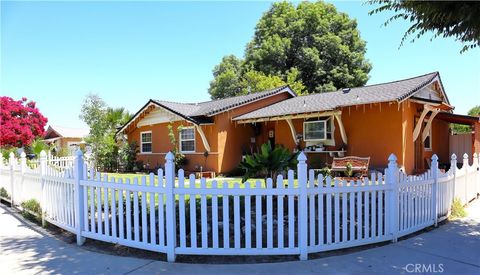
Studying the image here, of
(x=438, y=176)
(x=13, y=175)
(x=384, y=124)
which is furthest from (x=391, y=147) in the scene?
(x=13, y=175)

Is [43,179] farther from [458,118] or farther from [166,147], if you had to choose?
[458,118]

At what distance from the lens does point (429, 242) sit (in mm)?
5074

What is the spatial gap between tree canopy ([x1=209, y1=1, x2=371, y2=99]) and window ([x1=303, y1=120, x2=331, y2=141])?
14386mm

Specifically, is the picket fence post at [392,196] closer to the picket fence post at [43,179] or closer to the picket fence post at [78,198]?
the picket fence post at [78,198]

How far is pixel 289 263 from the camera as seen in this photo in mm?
4129

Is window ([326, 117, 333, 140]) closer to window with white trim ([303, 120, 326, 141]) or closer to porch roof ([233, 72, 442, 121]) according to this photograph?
window with white trim ([303, 120, 326, 141])

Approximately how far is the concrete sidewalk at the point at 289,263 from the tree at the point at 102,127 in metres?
14.7

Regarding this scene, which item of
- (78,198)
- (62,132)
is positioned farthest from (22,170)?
(62,132)

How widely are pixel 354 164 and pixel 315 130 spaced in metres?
2.64

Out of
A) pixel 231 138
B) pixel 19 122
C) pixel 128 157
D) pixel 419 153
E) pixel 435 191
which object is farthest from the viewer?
pixel 19 122

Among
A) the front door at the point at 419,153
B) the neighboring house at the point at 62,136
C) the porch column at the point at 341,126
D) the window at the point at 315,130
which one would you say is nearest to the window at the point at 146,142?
the window at the point at 315,130

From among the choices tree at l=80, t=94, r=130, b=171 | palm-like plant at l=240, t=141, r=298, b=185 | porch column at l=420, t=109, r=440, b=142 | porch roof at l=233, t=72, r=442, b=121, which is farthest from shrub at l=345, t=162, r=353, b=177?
tree at l=80, t=94, r=130, b=171

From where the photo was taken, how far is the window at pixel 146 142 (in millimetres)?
20094

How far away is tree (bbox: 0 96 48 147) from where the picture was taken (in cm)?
2562
